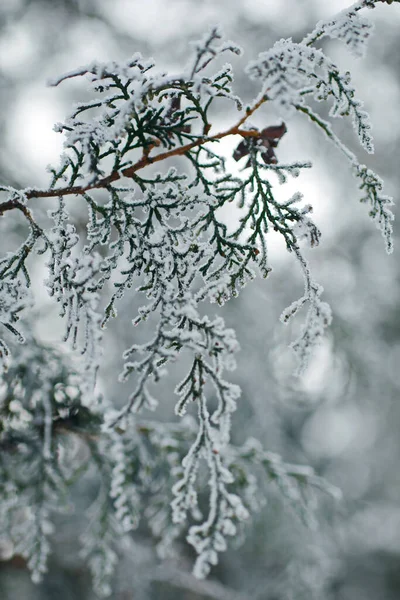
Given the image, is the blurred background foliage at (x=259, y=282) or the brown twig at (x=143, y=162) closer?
the brown twig at (x=143, y=162)

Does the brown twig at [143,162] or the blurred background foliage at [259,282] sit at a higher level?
the blurred background foliage at [259,282]

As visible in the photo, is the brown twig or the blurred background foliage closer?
the brown twig

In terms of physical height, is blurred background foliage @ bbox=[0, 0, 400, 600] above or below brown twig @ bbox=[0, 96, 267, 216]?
above

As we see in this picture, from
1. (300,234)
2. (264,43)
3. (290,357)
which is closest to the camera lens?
(300,234)

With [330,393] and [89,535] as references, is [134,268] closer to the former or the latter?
[89,535]

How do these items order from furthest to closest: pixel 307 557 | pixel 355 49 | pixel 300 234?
pixel 307 557, pixel 300 234, pixel 355 49

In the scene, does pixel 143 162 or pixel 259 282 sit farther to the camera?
pixel 259 282

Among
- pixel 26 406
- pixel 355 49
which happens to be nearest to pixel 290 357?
pixel 26 406

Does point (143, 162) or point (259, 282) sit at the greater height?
point (259, 282)
